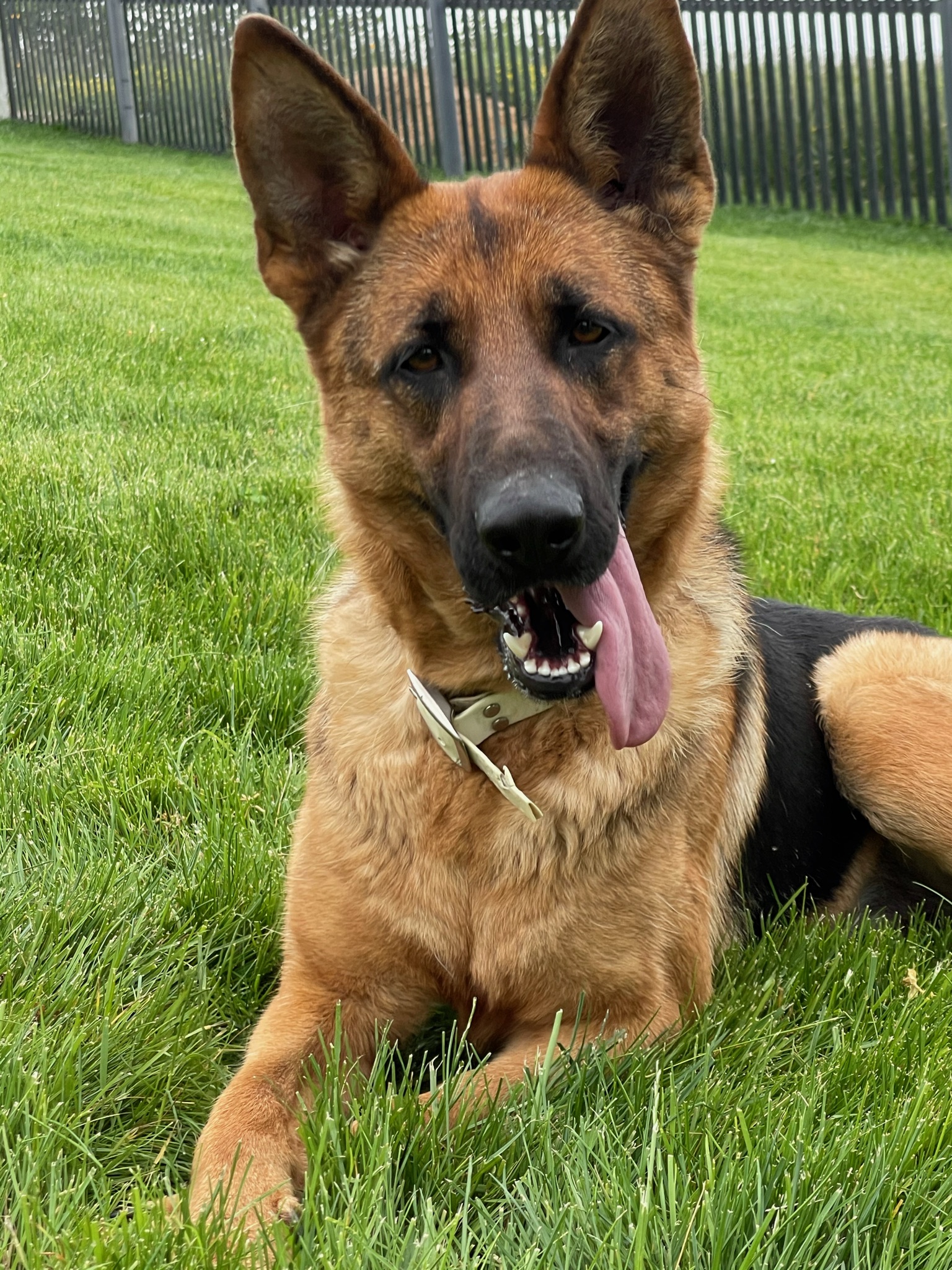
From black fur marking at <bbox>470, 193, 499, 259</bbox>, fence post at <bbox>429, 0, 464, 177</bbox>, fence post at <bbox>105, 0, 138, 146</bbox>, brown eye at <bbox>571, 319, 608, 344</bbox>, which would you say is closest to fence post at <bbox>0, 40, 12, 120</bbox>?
fence post at <bbox>105, 0, 138, 146</bbox>

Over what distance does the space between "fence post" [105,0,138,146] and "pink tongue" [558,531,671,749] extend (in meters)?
20.3

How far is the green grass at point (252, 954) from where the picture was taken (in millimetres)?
1854

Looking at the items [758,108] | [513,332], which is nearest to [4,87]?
[758,108]

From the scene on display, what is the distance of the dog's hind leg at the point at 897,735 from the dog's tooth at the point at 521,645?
1.34m

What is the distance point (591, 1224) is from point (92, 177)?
1679 centimetres

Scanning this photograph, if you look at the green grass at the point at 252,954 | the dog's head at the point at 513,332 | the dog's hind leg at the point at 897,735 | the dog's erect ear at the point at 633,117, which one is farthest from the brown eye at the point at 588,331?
the dog's hind leg at the point at 897,735

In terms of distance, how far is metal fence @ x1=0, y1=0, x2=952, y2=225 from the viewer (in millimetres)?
16234

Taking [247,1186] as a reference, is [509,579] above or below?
above

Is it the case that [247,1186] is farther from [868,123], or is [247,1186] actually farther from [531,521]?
[868,123]

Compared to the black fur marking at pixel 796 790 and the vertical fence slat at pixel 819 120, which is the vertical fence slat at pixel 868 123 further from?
the black fur marking at pixel 796 790

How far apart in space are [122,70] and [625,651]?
68.0 feet

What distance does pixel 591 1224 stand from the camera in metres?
1.82

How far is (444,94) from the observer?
18000 millimetres

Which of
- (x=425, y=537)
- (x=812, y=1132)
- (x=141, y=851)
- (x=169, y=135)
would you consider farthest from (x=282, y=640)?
(x=169, y=135)
